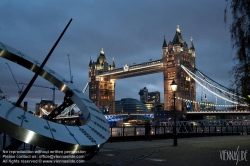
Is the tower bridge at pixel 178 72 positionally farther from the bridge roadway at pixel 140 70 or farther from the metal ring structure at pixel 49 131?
the metal ring structure at pixel 49 131

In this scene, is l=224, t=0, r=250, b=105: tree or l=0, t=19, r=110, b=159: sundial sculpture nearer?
l=0, t=19, r=110, b=159: sundial sculpture

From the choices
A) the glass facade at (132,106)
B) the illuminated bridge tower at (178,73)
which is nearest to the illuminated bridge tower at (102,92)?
the glass facade at (132,106)

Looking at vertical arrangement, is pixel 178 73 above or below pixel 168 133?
above

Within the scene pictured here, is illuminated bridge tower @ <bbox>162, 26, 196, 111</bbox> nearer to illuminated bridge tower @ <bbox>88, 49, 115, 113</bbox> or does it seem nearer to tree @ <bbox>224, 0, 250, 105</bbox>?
illuminated bridge tower @ <bbox>88, 49, 115, 113</bbox>

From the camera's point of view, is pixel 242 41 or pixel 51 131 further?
pixel 242 41

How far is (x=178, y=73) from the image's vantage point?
7281 cm

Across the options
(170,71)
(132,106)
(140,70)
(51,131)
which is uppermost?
(140,70)

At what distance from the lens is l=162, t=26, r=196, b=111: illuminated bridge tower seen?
2816 inches

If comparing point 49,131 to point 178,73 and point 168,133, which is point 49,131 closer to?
point 168,133

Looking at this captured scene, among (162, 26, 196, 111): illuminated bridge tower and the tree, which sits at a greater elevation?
(162, 26, 196, 111): illuminated bridge tower
